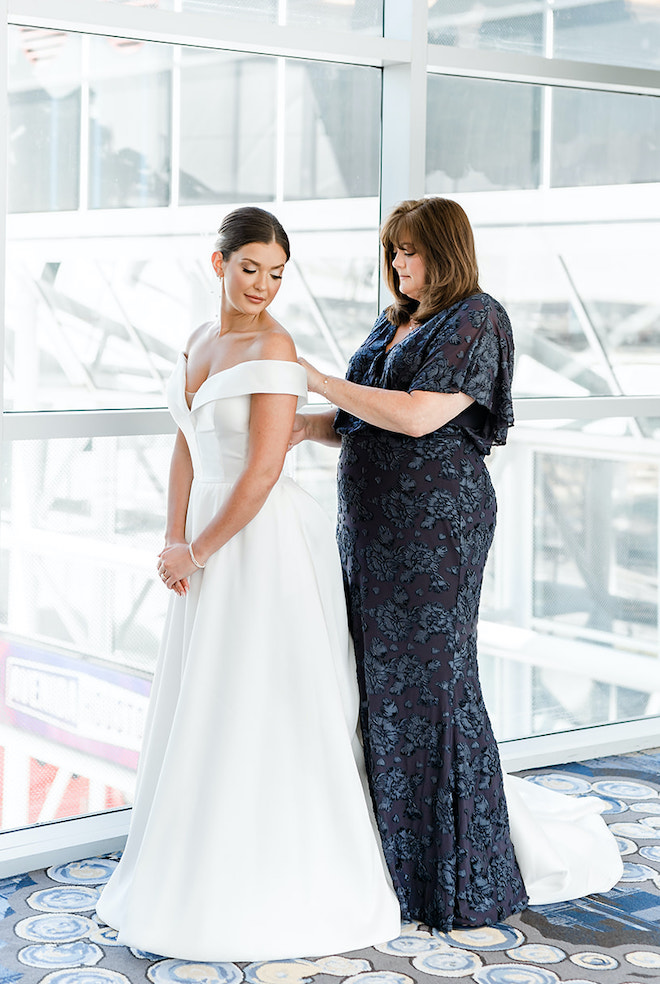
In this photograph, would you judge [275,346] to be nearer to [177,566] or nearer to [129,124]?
[177,566]

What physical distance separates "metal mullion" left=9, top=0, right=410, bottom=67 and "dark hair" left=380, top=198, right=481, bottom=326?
0.75 m

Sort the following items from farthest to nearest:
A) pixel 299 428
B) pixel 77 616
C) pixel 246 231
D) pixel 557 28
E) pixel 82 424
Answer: pixel 557 28
pixel 77 616
pixel 82 424
pixel 299 428
pixel 246 231

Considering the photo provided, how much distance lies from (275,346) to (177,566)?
Answer: 0.51m

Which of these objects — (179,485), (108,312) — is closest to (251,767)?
(179,485)

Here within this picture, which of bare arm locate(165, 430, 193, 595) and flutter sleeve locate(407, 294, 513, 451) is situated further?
bare arm locate(165, 430, 193, 595)

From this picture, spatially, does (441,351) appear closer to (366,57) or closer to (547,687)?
(366,57)

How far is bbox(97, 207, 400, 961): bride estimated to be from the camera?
8.21 feet

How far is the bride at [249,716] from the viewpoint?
2504 mm

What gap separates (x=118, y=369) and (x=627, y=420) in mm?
1970

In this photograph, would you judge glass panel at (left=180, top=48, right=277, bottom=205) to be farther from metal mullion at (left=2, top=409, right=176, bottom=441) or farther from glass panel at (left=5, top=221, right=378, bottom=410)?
metal mullion at (left=2, top=409, right=176, bottom=441)

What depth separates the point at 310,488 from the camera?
3.60 metres

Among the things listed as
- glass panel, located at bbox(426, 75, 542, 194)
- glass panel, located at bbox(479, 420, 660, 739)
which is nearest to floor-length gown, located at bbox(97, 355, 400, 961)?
glass panel, located at bbox(426, 75, 542, 194)

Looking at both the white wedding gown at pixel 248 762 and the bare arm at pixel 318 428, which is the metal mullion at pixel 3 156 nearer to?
the white wedding gown at pixel 248 762

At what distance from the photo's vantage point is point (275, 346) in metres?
2.54
